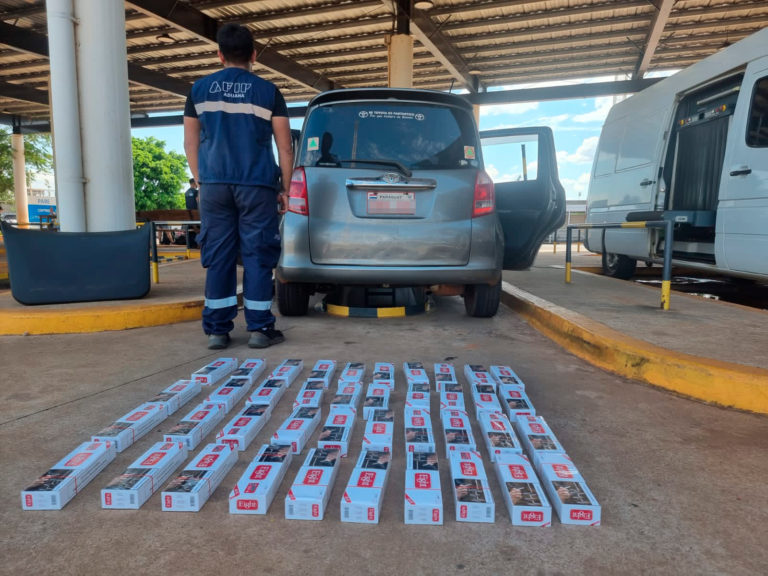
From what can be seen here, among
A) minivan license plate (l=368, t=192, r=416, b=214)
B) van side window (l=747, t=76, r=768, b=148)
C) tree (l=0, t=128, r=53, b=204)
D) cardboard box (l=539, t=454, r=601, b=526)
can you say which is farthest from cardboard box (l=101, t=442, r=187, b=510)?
tree (l=0, t=128, r=53, b=204)

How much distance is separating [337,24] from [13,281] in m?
11.0

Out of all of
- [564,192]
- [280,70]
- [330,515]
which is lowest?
[330,515]

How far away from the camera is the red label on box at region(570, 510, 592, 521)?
144 centimetres

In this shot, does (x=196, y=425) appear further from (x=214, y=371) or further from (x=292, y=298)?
(x=292, y=298)

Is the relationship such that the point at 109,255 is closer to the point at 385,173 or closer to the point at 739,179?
the point at 385,173

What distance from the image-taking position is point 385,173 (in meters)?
3.67

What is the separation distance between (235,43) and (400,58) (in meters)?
8.91

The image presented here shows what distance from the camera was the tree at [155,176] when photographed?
145 ft

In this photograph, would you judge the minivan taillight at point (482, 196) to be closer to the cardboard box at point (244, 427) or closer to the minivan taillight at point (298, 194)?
the minivan taillight at point (298, 194)

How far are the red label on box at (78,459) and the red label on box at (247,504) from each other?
595mm

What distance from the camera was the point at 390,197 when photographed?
3.68 meters

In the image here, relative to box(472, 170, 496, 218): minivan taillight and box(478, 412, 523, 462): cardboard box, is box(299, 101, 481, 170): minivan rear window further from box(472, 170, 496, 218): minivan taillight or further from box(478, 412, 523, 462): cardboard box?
box(478, 412, 523, 462): cardboard box

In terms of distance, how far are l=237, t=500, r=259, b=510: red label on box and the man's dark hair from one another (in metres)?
2.75

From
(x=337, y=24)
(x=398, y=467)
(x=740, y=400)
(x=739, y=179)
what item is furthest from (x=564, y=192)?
(x=337, y=24)
